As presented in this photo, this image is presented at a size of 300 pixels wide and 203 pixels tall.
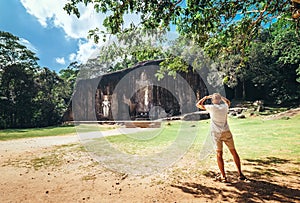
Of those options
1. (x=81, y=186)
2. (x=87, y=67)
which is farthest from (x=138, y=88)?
(x=81, y=186)

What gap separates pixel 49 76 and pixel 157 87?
69.8 feet

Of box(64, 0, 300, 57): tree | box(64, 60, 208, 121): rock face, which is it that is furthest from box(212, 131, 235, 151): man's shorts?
box(64, 60, 208, 121): rock face

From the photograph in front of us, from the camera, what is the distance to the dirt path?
3473mm

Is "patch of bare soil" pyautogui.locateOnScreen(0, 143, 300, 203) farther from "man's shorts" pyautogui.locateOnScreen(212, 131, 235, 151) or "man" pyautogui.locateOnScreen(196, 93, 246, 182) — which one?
"man's shorts" pyautogui.locateOnScreen(212, 131, 235, 151)

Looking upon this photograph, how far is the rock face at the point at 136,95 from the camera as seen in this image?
1266 inches

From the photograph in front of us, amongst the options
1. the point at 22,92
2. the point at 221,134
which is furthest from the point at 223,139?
the point at 22,92

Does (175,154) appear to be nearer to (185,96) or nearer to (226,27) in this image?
(226,27)

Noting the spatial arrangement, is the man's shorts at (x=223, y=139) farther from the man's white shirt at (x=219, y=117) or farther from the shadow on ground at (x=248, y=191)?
the shadow on ground at (x=248, y=191)

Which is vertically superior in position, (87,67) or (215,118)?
(87,67)

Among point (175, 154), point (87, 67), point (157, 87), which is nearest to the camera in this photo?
point (175, 154)

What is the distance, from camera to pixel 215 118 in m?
4.16

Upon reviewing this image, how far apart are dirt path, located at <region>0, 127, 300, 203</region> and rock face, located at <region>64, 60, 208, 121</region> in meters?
24.2

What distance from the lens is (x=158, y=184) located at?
4133 millimetres

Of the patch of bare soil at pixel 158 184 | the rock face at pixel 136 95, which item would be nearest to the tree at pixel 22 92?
the rock face at pixel 136 95
